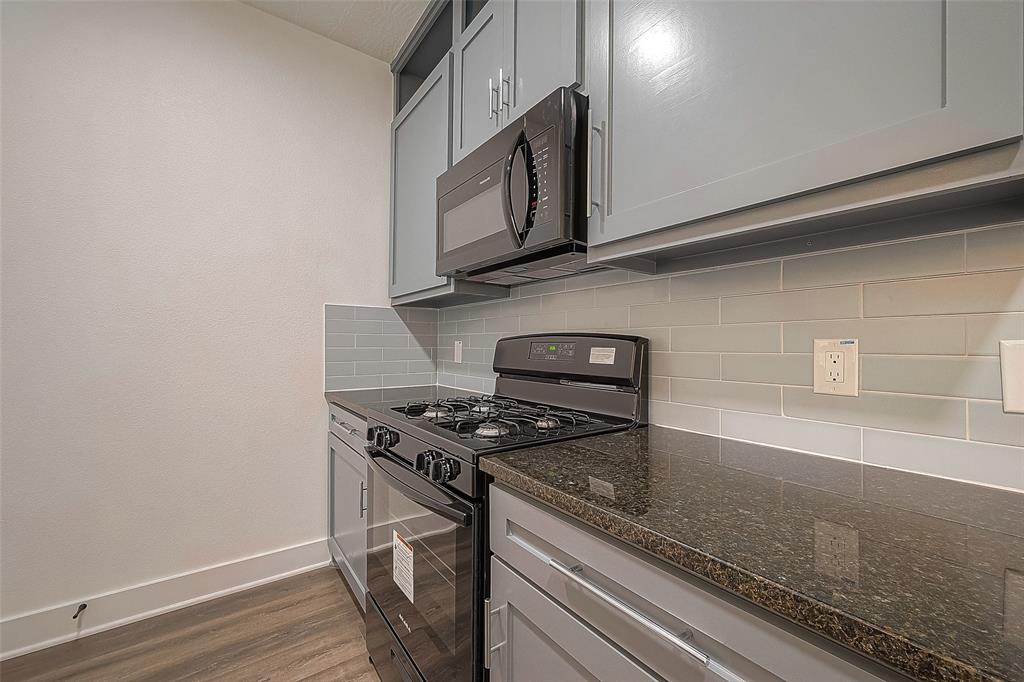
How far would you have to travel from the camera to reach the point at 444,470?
41.3 inches

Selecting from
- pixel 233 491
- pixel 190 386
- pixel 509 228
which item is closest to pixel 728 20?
pixel 509 228

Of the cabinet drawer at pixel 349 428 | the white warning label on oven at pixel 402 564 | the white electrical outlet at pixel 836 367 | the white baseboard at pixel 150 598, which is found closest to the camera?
the white electrical outlet at pixel 836 367

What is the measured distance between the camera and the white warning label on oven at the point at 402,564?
4.15 feet

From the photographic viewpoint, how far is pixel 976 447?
31.3 inches

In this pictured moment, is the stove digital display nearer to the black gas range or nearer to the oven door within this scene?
the black gas range

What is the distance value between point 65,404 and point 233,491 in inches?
28.9

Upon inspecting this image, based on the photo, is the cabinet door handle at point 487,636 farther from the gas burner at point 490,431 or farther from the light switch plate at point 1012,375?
the light switch plate at point 1012,375

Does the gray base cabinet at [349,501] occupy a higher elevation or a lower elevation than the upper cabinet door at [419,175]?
lower

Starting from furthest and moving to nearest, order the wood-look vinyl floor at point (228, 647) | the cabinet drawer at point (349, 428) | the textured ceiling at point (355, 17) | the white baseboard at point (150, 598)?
1. the textured ceiling at point (355, 17)
2. the cabinet drawer at point (349, 428)
3. the white baseboard at point (150, 598)
4. the wood-look vinyl floor at point (228, 647)

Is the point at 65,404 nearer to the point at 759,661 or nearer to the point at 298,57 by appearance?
the point at 298,57

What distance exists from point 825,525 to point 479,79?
5.53 ft

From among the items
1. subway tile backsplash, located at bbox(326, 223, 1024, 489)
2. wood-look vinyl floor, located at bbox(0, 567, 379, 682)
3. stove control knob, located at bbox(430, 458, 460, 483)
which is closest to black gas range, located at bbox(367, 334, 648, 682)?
stove control knob, located at bbox(430, 458, 460, 483)

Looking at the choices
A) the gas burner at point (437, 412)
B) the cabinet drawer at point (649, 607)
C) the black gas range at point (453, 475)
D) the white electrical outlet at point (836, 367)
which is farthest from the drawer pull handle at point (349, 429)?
the white electrical outlet at point (836, 367)

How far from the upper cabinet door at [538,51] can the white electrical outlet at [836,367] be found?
923 millimetres
